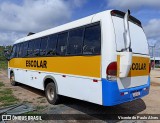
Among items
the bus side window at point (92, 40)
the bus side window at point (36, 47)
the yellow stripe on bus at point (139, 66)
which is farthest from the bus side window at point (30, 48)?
the yellow stripe on bus at point (139, 66)

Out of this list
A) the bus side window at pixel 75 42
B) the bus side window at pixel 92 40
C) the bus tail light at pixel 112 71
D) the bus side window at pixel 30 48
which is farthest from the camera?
the bus side window at pixel 30 48

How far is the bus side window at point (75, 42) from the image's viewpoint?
693 centimetres

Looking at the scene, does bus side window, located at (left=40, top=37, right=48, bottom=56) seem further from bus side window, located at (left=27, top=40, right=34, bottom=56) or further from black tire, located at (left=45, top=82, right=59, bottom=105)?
black tire, located at (left=45, top=82, right=59, bottom=105)

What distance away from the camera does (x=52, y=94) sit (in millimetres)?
8773

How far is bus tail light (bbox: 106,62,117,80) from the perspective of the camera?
5.82 meters

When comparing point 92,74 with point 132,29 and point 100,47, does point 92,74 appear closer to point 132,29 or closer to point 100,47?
point 100,47

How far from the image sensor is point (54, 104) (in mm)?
8562

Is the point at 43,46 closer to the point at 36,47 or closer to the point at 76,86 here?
the point at 36,47

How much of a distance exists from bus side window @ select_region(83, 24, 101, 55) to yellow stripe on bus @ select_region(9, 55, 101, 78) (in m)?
0.20

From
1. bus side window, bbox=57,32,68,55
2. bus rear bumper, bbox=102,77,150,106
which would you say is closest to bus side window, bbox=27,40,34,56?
bus side window, bbox=57,32,68,55

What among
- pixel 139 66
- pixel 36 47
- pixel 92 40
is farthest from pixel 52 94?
pixel 139 66

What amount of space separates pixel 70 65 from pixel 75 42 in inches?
29.8

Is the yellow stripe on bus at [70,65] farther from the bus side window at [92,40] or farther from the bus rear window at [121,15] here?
the bus rear window at [121,15]

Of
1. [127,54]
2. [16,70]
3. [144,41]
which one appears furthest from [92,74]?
[16,70]
